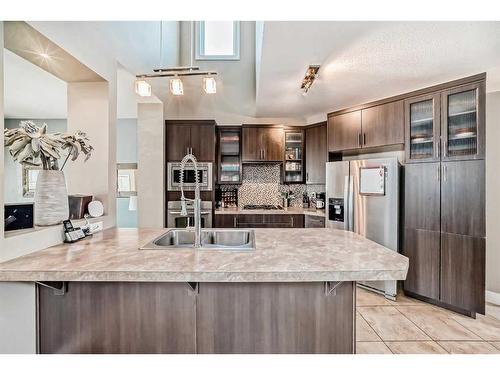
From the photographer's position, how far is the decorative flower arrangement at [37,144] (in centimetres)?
151

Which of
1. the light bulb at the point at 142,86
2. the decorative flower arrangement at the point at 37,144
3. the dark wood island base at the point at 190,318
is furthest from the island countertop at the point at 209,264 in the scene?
the light bulb at the point at 142,86

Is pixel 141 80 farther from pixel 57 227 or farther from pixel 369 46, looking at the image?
pixel 369 46

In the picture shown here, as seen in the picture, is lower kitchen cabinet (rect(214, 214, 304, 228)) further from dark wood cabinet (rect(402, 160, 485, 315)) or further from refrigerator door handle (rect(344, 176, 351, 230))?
dark wood cabinet (rect(402, 160, 485, 315))

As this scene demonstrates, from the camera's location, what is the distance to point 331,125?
3.85m

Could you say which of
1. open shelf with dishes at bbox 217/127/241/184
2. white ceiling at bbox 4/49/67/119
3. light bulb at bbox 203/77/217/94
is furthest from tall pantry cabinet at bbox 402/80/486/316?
white ceiling at bbox 4/49/67/119

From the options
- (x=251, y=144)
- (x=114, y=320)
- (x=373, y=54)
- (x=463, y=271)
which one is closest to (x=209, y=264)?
(x=114, y=320)

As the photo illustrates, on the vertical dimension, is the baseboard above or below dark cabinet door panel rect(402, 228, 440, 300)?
below

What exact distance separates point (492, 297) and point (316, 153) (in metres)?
2.70

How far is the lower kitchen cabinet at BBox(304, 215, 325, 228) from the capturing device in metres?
3.86

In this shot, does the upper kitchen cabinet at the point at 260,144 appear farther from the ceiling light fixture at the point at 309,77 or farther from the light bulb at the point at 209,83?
the light bulb at the point at 209,83

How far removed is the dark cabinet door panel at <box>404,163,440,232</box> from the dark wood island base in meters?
2.06

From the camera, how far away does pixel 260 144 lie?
439cm

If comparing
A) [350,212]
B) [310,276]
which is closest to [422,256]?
[350,212]

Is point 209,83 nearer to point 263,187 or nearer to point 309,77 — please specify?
point 309,77
